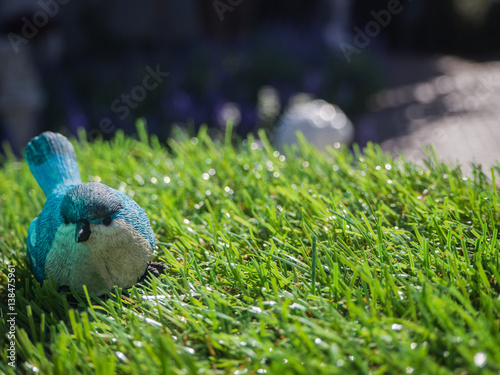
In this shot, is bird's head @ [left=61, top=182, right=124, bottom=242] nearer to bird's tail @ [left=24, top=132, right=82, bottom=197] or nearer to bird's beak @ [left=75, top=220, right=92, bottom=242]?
bird's beak @ [left=75, top=220, right=92, bottom=242]

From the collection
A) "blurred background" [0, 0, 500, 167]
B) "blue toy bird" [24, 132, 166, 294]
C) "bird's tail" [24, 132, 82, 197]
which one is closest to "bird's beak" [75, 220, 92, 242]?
"blue toy bird" [24, 132, 166, 294]

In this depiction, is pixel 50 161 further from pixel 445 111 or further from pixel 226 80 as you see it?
pixel 445 111

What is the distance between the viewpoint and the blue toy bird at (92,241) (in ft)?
5.47

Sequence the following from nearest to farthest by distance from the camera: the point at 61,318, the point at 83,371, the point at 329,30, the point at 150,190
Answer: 1. the point at 83,371
2. the point at 61,318
3. the point at 150,190
4. the point at 329,30

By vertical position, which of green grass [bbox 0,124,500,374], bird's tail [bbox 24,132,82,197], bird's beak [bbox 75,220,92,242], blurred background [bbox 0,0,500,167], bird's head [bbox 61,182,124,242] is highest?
blurred background [bbox 0,0,500,167]

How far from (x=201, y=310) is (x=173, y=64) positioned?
624 centimetres

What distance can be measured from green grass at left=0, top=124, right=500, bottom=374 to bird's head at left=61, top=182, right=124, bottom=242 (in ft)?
0.83

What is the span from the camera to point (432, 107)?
727 centimetres

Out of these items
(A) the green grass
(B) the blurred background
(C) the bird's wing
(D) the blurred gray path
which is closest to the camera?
(A) the green grass

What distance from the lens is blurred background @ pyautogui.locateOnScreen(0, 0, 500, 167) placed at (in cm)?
574

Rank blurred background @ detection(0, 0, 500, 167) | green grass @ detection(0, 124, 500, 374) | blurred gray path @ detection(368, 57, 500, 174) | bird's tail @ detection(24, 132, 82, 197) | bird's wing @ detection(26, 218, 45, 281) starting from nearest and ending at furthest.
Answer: green grass @ detection(0, 124, 500, 374) < bird's wing @ detection(26, 218, 45, 281) < bird's tail @ detection(24, 132, 82, 197) < blurred gray path @ detection(368, 57, 500, 174) < blurred background @ detection(0, 0, 500, 167)

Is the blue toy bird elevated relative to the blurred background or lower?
lower

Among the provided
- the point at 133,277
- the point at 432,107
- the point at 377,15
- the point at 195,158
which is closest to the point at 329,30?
the point at 432,107

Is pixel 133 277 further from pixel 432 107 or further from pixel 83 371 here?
pixel 432 107
